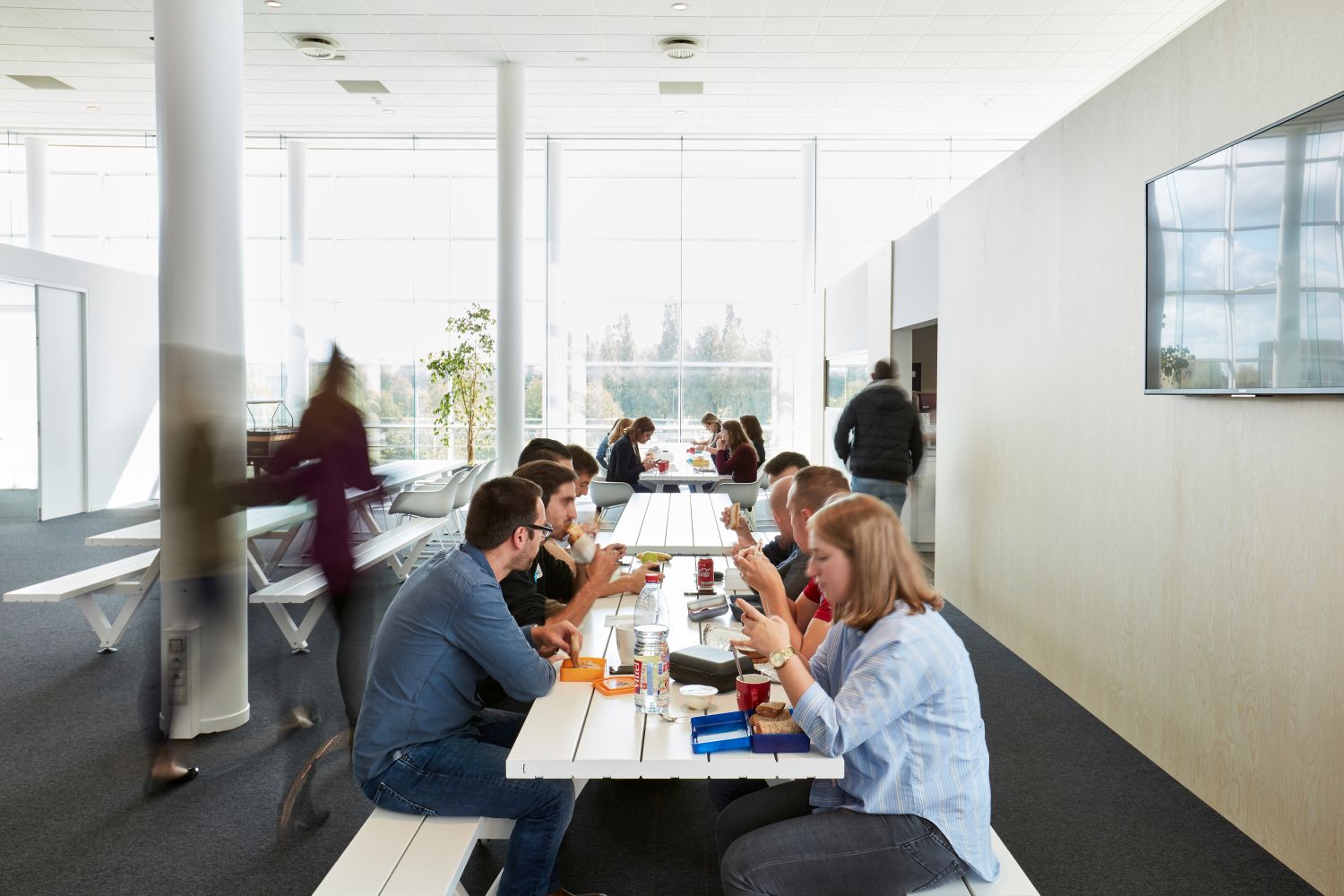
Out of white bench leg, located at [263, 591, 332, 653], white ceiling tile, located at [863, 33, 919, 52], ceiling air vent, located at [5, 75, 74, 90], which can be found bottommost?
white bench leg, located at [263, 591, 332, 653]

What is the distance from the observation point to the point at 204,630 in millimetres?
4074

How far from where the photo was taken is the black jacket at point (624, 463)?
859 cm

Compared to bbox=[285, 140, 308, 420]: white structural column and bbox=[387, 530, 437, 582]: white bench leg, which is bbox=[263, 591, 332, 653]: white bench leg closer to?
bbox=[387, 530, 437, 582]: white bench leg

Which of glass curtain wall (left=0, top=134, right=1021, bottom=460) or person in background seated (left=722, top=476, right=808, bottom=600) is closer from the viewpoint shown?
person in background seated (left=722, top=476, right=808, bottom=600)

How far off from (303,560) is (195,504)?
4.28m

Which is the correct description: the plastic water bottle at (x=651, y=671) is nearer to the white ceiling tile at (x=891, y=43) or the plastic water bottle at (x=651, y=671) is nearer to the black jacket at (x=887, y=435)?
the black jacket at (x=887, y=435)

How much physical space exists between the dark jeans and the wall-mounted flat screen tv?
173 cm

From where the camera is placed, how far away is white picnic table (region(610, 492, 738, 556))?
4.78 m

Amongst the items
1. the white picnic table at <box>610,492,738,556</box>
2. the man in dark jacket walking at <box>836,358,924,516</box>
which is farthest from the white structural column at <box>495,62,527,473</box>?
the man in dark jacket walking at <box>836,358,924,516</box>

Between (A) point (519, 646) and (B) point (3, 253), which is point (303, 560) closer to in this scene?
(B) point (3, 253)

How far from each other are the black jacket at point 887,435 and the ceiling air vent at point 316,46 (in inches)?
232

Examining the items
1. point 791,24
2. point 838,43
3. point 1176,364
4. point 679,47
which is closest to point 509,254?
point 679,47

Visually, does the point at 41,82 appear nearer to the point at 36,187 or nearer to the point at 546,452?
the point at 36,187

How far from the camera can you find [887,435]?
22.1 ft
